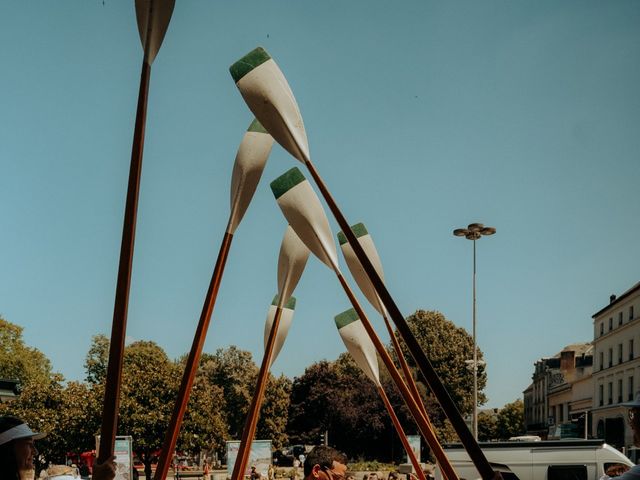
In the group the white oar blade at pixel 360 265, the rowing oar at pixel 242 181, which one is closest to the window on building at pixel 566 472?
the white oar blade at pixel 360 265

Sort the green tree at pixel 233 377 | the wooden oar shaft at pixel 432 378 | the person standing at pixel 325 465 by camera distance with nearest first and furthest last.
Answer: the wooden oar shaft at pixel 432 378, the person standing at pixel 325 465, the green tree at pixel 233 377

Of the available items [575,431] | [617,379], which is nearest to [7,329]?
[575,431]

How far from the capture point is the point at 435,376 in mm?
4094

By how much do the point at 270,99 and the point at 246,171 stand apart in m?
1.96

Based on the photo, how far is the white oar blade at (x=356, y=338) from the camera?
363 inches

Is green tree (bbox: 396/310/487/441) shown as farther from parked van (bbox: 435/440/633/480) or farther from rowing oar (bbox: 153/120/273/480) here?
rowing oar (bbox: 153/120/273/480)

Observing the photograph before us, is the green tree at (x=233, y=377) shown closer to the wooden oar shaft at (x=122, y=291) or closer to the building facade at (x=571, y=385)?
the building facade at (x=571, y=385)

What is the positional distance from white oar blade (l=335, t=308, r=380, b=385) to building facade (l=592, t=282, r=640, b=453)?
146ft

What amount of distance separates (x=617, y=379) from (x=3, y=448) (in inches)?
2345

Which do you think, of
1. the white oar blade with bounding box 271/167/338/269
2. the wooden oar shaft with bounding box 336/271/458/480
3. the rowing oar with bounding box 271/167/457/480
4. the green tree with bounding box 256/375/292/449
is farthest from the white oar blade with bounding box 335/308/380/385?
the green tree with bounding box 256/375/292/449

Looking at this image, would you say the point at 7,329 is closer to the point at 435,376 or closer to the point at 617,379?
the point at 617,379

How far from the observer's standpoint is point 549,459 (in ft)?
44.5

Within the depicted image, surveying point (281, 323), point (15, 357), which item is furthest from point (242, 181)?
point (15, 357)

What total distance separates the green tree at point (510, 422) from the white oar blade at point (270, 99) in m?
101
